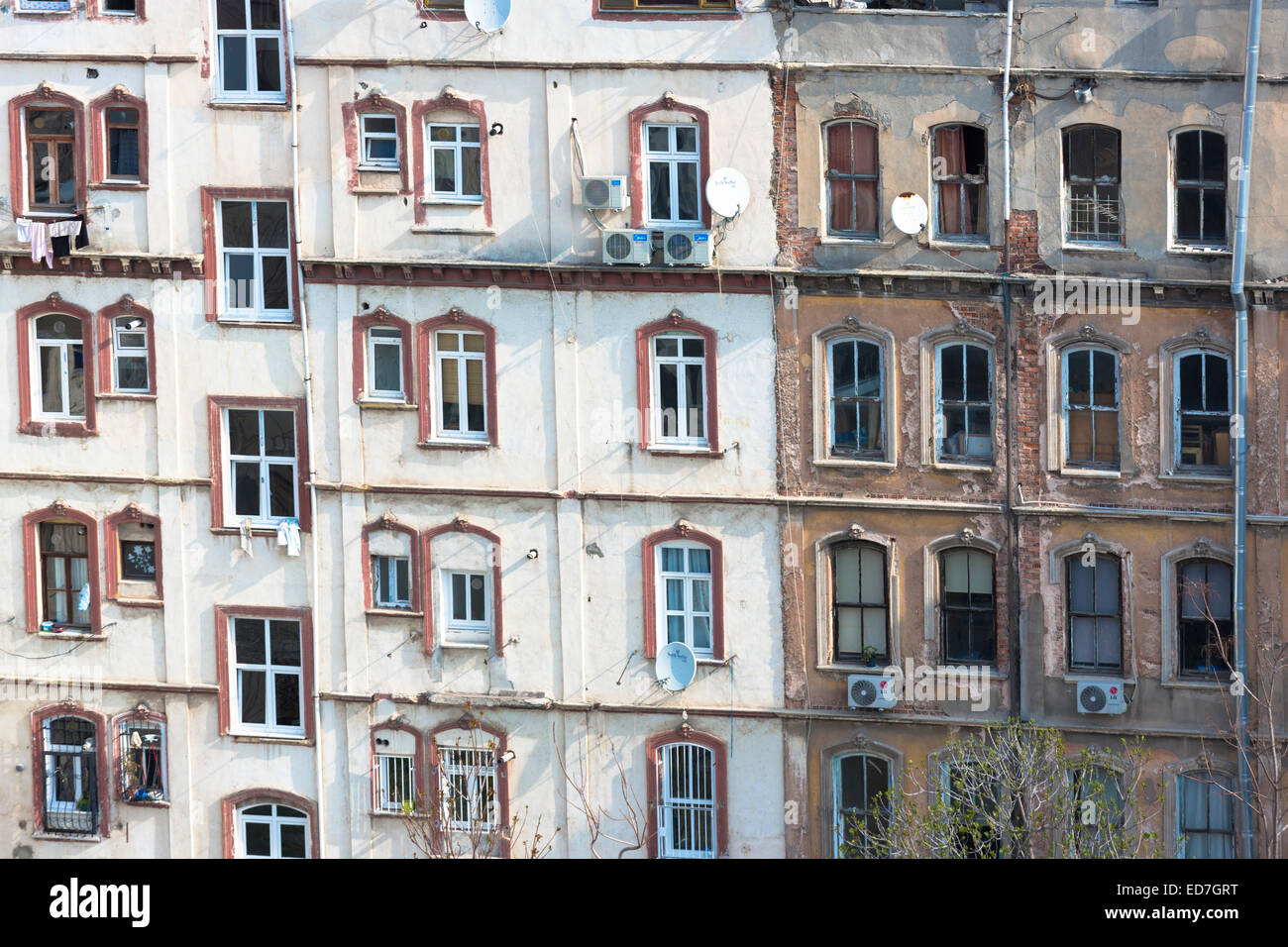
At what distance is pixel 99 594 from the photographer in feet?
128

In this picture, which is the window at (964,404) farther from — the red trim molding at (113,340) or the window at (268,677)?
the red trim molding at (113,340)

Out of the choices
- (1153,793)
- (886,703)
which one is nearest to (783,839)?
(886,703)

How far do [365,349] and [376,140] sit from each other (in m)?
3.64

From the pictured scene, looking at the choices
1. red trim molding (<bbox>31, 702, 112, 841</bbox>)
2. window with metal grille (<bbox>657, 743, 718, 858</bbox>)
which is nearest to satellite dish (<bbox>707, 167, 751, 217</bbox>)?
window with metal grille (<bbox>657, 743, 718, 858</bbox>)

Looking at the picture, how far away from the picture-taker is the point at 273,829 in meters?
39.3

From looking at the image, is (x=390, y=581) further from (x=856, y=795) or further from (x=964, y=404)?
(x=964, y=404)

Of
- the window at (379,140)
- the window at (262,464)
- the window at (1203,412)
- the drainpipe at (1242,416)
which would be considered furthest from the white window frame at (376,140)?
the drainpipe at (1242,416)

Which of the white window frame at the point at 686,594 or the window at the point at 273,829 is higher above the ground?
the white window frame at the point at 686,594

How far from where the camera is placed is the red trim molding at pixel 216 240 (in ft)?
123

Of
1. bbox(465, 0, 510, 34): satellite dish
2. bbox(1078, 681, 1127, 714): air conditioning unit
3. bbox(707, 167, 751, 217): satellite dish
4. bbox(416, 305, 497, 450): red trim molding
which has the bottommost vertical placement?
bbox(1078, 681, 1127, 714): air conditioning unit

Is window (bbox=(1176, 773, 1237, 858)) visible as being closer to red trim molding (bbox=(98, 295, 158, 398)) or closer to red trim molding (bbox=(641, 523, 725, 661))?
red trim molding (bbox=(641, 523, 725, 661))

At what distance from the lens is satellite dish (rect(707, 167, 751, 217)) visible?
3544 centimetres

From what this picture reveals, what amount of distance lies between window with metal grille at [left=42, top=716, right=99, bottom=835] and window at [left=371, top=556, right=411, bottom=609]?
246 inches

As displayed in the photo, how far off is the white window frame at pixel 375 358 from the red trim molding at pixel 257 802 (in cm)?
755
